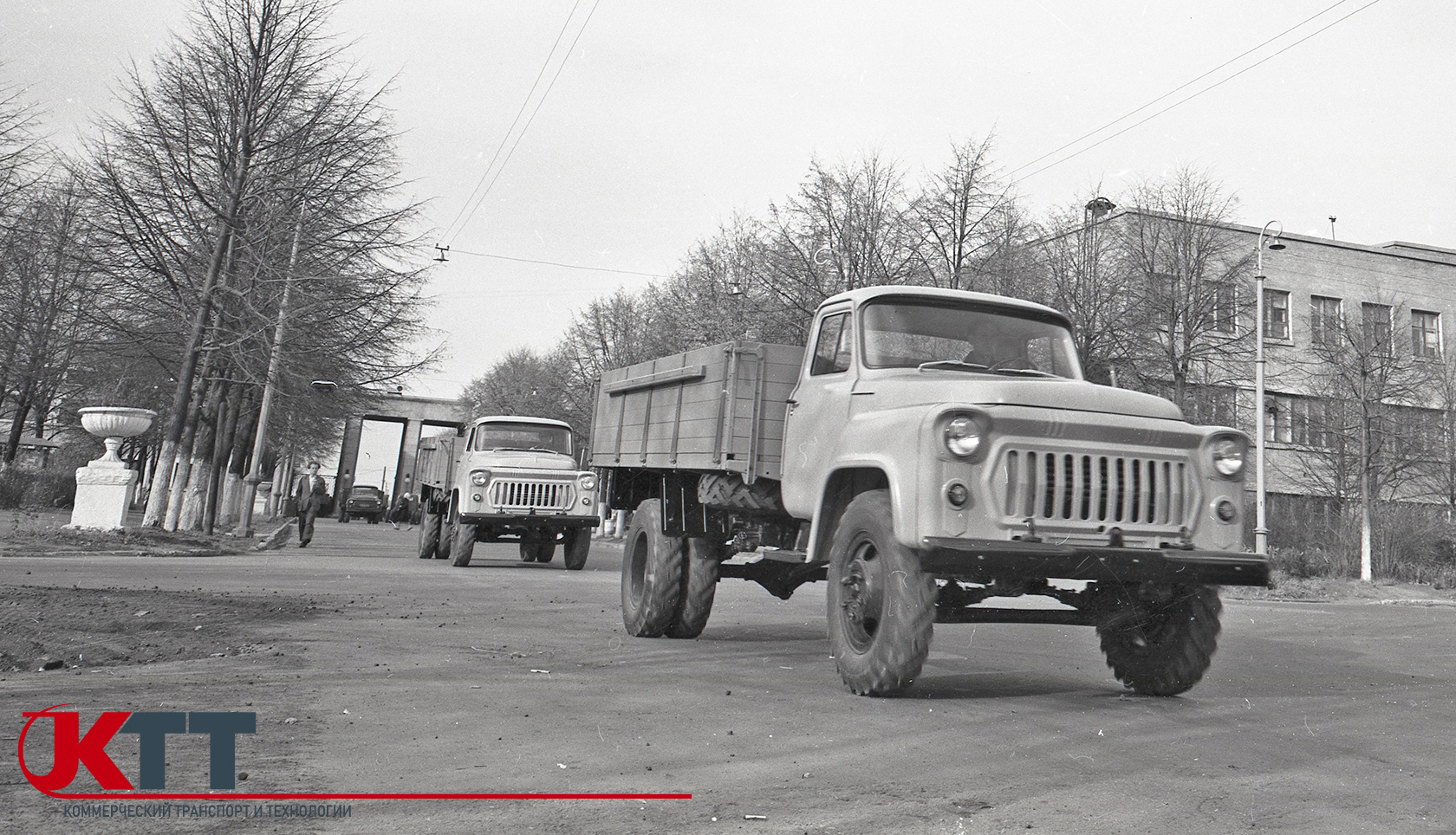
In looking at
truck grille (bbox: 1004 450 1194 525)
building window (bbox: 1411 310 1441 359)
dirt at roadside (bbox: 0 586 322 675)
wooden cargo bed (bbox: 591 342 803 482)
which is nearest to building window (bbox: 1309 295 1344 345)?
building window (bbox: 1411 310 1441 359)

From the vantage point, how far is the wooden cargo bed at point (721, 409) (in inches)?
340

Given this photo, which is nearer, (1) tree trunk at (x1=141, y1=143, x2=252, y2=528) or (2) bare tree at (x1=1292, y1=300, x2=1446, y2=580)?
(1) tree trunk at (x1=141, y1=143, x2=252, y2=528)

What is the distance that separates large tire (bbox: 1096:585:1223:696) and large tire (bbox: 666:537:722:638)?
3.37 metres

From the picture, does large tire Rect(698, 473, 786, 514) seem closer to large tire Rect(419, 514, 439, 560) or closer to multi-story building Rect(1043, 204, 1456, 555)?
large tire Rect(419, 514, 439, 560)

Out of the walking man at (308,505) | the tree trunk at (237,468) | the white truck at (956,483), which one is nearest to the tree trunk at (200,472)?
the walking man at (308,505)

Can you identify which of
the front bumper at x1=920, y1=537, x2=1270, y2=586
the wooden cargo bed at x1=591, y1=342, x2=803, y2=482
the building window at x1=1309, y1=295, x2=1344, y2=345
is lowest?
the front bumper at x1=920, y1=537, x2=1270, y2=586

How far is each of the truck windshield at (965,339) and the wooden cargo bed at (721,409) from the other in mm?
928

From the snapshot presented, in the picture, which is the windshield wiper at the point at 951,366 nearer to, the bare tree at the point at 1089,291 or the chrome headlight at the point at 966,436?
the chrome headlight at the point at 966,436

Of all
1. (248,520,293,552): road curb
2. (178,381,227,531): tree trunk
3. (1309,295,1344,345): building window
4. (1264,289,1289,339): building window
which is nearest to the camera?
(248,520,293,552): road curb

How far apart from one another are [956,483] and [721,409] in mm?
2836

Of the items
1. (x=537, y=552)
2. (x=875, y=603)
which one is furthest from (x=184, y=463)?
(x=875, y=603)

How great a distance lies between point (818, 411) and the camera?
8.09m

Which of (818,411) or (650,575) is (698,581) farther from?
(818,411)

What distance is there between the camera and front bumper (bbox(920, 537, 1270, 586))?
6.13 metres
